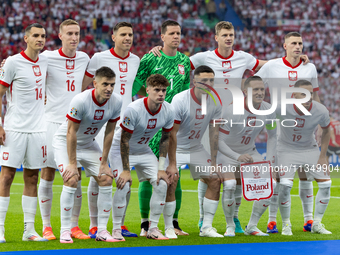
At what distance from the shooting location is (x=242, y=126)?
6246 mm

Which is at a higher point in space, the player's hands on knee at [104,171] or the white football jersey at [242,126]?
the white football jersey at [242,126]

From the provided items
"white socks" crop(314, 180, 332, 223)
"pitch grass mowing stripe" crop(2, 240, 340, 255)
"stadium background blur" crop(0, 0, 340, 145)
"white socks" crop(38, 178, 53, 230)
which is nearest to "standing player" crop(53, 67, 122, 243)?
"white socks" crop(38, 178, 53, 230)

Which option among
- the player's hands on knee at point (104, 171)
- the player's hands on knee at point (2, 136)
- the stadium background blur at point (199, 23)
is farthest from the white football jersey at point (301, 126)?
the stadium background blur at point (199, 23)

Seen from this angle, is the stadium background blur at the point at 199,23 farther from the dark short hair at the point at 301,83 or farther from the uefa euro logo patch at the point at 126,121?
the uefa euro logo patch at the point at 126,121

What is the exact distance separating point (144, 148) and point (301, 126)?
2082mm

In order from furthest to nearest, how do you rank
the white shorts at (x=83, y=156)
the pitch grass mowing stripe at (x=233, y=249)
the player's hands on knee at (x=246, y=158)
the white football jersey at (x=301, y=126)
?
the white football jersey at (x=301, y=126), the player's hands on knee at (x=246, y=158), the white shorts at (x=83, y=156), the pitch grass mowing stripe at (x=233, y=249)

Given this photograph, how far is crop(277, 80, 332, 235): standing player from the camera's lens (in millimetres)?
6195

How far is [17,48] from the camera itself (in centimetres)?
2067

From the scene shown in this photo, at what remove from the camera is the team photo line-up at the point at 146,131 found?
18.1ft

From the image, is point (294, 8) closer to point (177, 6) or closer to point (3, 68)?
point (177, 6)

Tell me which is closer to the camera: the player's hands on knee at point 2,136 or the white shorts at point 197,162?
the player's hands on knee at point 2,136

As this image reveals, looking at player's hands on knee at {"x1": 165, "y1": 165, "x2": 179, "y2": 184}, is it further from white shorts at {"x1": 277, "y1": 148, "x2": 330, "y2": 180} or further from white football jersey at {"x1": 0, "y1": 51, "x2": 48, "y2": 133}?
white football jersey at {"x1": 0, "y1": 51, "x2": 48, "y2": 133}

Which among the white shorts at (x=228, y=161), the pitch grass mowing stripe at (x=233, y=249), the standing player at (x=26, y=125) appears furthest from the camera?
the white shorts at (x=228, y=161)

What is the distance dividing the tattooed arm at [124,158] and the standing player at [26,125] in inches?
36.7
